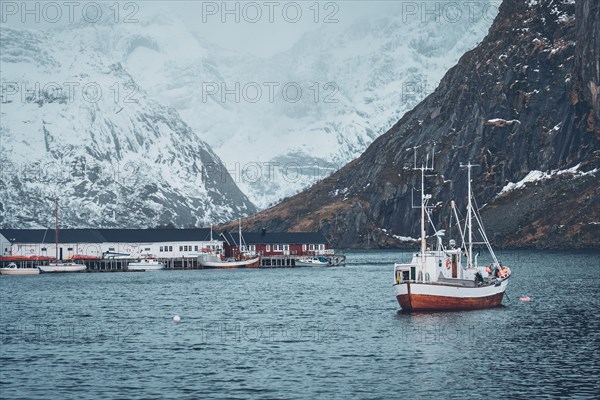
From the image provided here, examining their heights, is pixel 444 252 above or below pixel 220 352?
above

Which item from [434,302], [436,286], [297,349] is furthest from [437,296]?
[297,349]

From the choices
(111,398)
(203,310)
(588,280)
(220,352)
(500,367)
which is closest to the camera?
(111,398)

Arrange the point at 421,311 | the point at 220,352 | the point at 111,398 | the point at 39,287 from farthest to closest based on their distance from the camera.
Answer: the point at 39,287 → the point at 421,311 → the point at 220,352 → the point at 111,398

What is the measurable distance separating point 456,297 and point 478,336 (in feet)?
63.5

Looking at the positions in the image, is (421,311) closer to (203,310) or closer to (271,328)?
(271,328)

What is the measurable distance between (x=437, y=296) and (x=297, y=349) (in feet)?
94.1

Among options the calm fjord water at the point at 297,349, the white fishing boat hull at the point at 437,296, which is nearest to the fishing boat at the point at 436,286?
the white fishing boat hull at the point at 437,296

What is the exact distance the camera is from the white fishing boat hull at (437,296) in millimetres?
117875

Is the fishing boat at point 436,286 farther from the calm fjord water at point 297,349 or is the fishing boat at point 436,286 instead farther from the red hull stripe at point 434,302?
the calm fjord water at point 297,349

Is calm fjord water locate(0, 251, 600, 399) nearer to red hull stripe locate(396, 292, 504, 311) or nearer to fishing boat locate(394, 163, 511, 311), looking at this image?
red hull stripe locate(396, 292, 504, 311)

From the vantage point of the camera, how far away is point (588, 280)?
177875 millimetres

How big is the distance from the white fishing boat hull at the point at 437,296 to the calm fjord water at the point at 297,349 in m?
1.93

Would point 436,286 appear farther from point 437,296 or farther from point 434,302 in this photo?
point 434,302

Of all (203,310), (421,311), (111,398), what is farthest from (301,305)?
(111,398)
